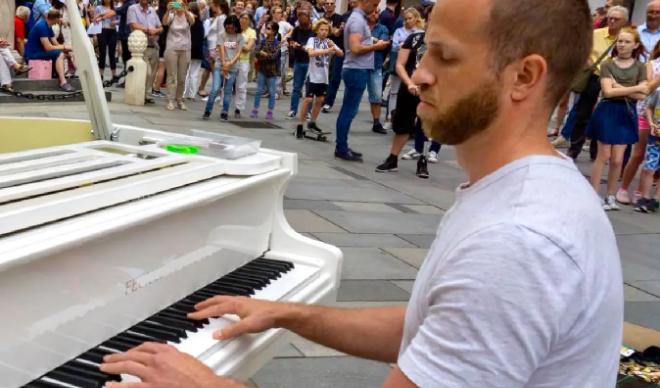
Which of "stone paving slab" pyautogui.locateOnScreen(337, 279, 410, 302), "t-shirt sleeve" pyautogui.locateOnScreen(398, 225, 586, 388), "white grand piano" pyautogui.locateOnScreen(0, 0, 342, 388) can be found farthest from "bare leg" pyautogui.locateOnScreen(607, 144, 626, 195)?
"t-shirt sleeve" pyautogui.locateOnScreen(398, 225, 586, 388)

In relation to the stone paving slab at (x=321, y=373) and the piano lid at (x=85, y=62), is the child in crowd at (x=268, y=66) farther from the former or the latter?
the piano lid at (x=85, y=62)

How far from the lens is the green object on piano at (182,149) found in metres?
2.84

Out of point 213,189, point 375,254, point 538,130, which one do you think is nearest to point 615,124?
point 375,254

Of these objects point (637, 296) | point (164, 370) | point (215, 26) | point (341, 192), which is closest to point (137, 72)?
point (215, 26)

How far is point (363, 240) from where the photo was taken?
5.91 meters

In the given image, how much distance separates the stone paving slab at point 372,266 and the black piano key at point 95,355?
3024 mm

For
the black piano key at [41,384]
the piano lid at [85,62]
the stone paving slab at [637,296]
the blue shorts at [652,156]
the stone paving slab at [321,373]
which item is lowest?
the stone paving slab at [321,373]

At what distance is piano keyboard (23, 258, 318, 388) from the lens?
1781 mm

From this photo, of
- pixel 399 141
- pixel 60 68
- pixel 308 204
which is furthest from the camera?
pixel 60 68

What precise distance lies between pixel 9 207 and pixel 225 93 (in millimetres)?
10014

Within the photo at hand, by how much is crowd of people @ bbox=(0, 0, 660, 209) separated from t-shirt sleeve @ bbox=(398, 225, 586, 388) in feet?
19.3

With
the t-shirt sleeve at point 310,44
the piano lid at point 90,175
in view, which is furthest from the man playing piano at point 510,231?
the t-shirt sleeve at point 310,44

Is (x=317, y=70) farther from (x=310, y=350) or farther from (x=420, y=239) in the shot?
(x=310, y=350)

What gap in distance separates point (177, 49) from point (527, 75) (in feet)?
37.4
